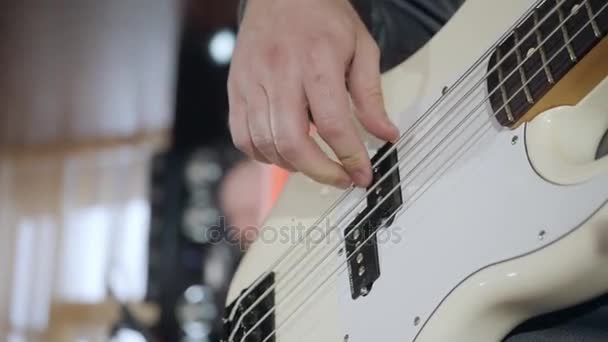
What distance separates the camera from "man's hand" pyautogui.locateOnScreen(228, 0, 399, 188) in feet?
2.00

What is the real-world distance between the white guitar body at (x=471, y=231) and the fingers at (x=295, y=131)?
67 mm

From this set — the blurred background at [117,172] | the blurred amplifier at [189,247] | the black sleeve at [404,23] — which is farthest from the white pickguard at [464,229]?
the blurred amplifier at [189,247]

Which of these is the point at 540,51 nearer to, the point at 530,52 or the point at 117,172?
the point at 530,52

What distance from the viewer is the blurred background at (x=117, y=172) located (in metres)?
2.44

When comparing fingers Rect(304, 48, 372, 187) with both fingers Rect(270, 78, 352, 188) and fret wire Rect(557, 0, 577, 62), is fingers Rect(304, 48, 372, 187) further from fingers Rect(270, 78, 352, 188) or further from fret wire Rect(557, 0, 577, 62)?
fret wire Rect(557, 0, 577, 62)

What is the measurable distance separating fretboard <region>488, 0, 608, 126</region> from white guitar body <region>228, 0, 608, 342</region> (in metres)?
0.01

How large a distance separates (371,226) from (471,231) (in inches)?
4.3

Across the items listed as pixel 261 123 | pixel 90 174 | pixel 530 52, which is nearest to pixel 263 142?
pixel 261 123

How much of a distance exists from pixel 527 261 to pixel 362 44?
24 cm

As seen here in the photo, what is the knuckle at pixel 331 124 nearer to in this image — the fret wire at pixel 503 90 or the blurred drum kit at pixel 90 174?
the fret wire at pixel 503 90

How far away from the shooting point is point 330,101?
60 centimetres

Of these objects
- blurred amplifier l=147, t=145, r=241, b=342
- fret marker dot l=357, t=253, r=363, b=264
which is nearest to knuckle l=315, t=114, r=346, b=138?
fret marker dot l=357, t=253, r=363, b=264

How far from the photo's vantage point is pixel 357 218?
66cm

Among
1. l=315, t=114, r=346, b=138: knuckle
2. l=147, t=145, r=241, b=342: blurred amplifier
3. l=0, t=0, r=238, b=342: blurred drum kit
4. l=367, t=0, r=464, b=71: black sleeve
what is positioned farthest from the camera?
l=0, t=0, r=238, b=342: blurred drum kit
